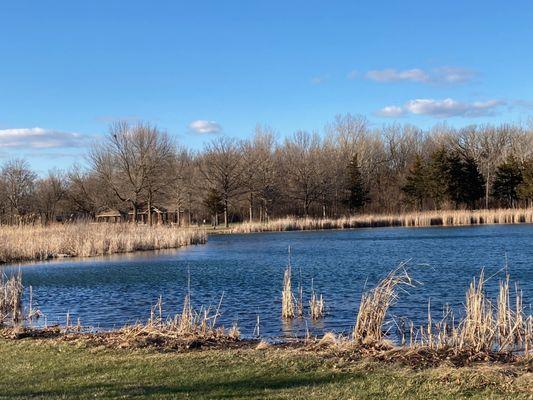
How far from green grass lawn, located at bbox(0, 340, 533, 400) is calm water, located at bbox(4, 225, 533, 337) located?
150 inches

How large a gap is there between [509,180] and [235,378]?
65990 mm

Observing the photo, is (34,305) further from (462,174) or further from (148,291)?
(462,174)

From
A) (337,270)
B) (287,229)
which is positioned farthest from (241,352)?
(287,229)

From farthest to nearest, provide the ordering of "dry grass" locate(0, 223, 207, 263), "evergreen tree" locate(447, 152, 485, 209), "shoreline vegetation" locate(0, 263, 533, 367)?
"evergreen tree" locate(447, 152, 485, 209), "dry grass" locate(0, 223, 207, 263), "shoreline vegetation" locate(0, 263, 533, 367)

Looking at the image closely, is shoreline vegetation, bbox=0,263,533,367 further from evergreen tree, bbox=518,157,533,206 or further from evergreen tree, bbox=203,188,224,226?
evergreen tree, bbox=518,157,533,206

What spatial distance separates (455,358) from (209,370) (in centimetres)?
347

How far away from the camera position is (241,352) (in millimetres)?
8977

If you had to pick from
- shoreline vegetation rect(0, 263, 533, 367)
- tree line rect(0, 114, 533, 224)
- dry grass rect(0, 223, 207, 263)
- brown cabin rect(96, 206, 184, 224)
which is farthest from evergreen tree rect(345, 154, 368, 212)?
shoreline vegetation rect(0, 263, 533, 367)

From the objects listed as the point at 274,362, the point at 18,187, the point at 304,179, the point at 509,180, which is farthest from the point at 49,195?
the point at 274,362

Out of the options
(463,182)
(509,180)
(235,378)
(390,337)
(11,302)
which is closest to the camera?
(235,378)

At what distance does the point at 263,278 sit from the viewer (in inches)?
838

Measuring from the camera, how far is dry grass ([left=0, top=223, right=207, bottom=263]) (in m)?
29.9

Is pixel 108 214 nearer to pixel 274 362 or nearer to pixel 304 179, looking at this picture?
pixel 304 179

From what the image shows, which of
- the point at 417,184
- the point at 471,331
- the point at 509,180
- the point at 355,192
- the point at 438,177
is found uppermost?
the point at 438,177
